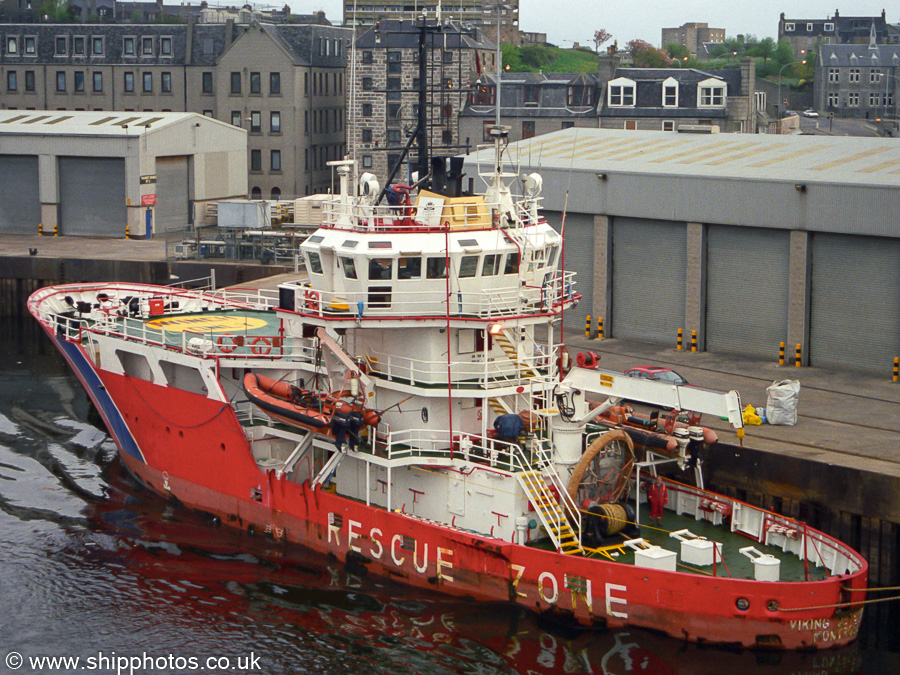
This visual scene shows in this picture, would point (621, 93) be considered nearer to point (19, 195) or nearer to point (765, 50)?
point (19, 195)

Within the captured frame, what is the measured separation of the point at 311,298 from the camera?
85.5ft

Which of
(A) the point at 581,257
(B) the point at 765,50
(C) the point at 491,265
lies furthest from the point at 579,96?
(B) the point at 765,50

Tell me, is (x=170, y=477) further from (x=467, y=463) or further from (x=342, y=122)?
(x=342, y=122)

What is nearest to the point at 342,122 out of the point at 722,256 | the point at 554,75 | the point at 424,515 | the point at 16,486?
the point at 554,75

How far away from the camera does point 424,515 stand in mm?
25672

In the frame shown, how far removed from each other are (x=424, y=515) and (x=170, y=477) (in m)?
8.04

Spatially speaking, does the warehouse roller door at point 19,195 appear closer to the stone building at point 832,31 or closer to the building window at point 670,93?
the building window at point 670,93

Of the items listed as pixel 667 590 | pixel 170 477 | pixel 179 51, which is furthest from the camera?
pixel 179 51

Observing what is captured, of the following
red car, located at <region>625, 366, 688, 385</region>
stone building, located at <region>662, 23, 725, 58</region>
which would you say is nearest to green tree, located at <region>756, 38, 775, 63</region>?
stone building, located at <region>662, 23, 725, 58</region>

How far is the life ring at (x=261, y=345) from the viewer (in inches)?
1122

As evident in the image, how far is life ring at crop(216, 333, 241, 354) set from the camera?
94.4 feet

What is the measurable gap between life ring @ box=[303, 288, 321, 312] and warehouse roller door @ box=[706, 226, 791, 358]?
56.2 feet

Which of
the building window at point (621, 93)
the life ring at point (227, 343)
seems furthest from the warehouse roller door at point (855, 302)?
the building window at point (621, 93)

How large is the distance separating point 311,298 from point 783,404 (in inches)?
469
